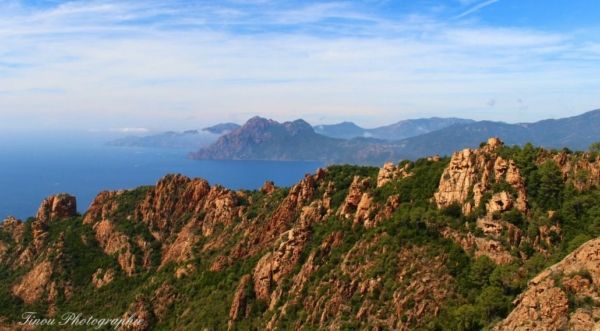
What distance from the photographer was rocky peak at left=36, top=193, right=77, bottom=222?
99.6 metres

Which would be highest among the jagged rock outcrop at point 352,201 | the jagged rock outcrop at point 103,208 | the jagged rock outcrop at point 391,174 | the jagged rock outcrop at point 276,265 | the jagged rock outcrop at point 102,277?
the jagged rock outcrop at point 391,174

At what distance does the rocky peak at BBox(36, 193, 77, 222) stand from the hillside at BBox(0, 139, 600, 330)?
22.4ft

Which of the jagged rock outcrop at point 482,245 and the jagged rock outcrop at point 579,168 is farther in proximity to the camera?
the jagged rock outcrop at point 579,168

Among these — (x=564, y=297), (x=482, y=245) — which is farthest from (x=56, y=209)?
(x=564, y=297)

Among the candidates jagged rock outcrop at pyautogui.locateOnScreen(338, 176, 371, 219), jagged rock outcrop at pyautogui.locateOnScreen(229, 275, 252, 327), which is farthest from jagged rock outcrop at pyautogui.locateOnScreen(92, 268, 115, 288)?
jagged rock outcrop at pyautogui.locateOnScreen(338, 176, 371, 219)

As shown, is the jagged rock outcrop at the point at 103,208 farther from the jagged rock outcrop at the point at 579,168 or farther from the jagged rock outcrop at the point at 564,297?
the jagged rock outcrop at the point at 564,297

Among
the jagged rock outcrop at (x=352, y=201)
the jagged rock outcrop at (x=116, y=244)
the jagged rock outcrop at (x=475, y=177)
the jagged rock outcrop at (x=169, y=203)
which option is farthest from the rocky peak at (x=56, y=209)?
the jagged rock outcrop at (x=475, y=177)

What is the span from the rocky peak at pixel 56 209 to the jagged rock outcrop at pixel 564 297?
87.3m

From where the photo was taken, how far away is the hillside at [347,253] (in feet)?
144

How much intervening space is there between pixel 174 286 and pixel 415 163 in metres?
36.9

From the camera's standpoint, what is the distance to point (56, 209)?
328 feet

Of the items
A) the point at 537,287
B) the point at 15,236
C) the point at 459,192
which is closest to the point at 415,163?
the point at 459,192

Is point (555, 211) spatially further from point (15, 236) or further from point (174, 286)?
point (15, 236)

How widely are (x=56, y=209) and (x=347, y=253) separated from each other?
6794cm
